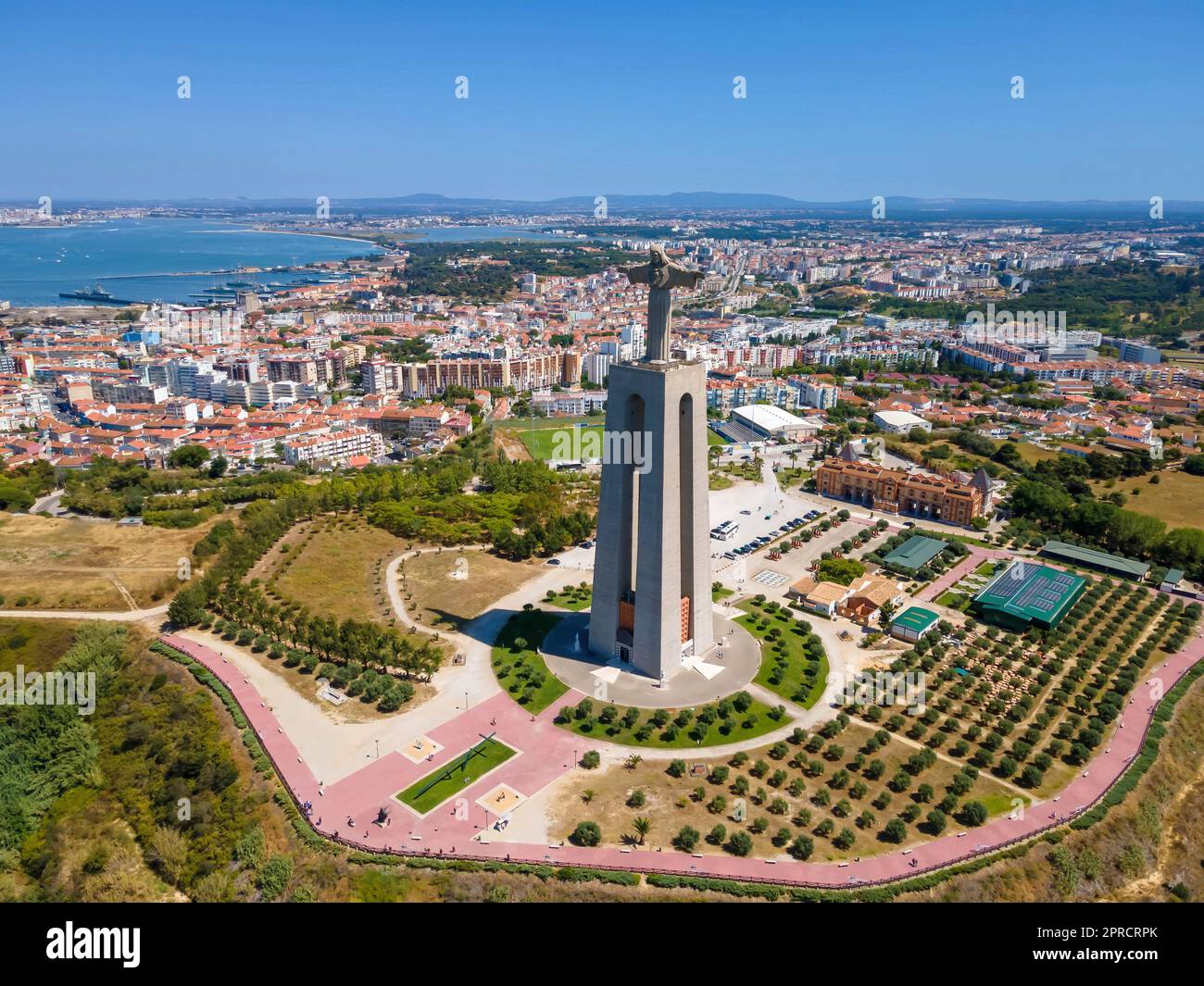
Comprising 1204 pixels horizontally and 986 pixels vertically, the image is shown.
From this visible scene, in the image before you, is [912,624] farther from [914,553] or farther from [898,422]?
[898,422]

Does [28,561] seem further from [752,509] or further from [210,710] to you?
[752,509]

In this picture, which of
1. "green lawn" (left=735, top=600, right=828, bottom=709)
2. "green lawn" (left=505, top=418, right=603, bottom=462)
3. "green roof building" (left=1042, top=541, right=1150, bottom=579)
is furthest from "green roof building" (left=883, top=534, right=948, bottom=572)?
"green lawn" (left=505, top=418, right=603, bottom=462)

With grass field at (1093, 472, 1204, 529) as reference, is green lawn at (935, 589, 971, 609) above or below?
below

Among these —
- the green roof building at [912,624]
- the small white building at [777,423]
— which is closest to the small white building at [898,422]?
the small white building at [777,423]

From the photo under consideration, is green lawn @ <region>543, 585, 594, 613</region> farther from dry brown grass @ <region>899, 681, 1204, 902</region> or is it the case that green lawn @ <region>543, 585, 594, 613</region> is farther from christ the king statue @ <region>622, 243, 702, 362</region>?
dry brown grass @ <region>899, 681, 1204, 902</region>

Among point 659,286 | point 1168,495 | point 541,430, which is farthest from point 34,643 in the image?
point 1168,495
